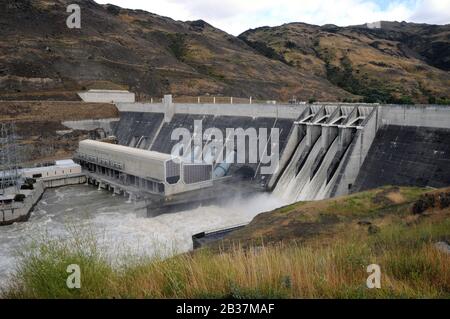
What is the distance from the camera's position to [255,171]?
101ft

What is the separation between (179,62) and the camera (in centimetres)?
8575

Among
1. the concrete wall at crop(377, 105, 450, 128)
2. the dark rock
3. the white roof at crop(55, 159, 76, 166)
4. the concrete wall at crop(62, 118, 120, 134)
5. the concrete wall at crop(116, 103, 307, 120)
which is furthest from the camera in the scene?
the concrete wall at crop(62, 118, 120, 134)

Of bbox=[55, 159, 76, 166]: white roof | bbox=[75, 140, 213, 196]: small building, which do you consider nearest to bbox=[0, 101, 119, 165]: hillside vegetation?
bbox=[55, 159, 76, 166]: white roof

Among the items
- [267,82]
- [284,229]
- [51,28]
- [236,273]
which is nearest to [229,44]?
[267,82]

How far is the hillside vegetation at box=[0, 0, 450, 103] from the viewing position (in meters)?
65.1

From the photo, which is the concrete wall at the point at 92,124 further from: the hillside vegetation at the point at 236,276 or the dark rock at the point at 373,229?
the hillside vegetation at the point at 236,276

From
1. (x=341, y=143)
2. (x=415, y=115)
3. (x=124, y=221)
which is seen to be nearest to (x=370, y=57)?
(x=341, y=143)

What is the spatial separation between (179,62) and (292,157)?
61301 millimetres

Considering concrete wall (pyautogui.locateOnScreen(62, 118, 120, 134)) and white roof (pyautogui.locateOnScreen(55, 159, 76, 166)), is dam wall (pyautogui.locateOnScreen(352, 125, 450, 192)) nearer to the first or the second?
white roof (pyautogui.locateOnScreen(55, 159, 76, 166))

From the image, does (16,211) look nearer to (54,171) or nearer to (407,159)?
(54,171)

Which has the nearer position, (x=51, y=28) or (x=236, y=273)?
(x=236, y=273)

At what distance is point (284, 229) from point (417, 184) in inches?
364

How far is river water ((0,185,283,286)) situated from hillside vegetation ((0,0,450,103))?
33.7 m
